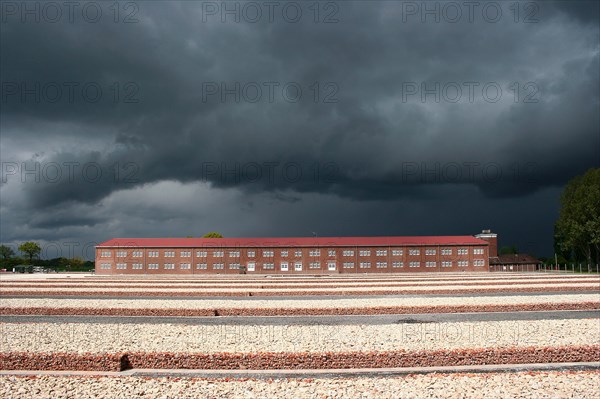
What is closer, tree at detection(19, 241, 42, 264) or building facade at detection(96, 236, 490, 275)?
building facade at detection(96, 236, 490, 275)

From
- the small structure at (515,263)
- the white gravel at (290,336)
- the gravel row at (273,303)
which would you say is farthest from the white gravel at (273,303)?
the small structure at (515,263)

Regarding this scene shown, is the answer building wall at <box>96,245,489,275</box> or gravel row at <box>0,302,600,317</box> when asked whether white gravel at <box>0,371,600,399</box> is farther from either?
building wall at <box>96,245,489,275</box>

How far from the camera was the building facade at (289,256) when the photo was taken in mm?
77875

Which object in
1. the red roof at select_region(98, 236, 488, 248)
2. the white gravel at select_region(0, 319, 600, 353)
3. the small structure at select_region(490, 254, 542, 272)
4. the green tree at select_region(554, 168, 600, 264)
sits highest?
the green tree at select_region(554, 168, 600, 264)

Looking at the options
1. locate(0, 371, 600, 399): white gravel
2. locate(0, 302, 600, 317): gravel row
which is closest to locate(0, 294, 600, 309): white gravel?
locate(0, 302, 600, 317): gravel row

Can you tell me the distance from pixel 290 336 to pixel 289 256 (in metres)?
60.7

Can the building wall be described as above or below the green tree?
below

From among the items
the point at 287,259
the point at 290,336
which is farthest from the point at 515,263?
the point at 290,336

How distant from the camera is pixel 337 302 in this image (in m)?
28.7

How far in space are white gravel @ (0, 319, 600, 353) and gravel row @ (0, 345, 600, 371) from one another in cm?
67

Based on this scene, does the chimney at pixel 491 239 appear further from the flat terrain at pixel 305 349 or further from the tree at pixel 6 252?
the tree at pixel 6 252

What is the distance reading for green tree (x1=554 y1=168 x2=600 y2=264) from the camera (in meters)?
76.6

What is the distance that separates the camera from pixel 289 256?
3076 inches

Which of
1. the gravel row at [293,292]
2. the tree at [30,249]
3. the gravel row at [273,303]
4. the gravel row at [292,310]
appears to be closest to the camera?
the gravel row at [292,310]
